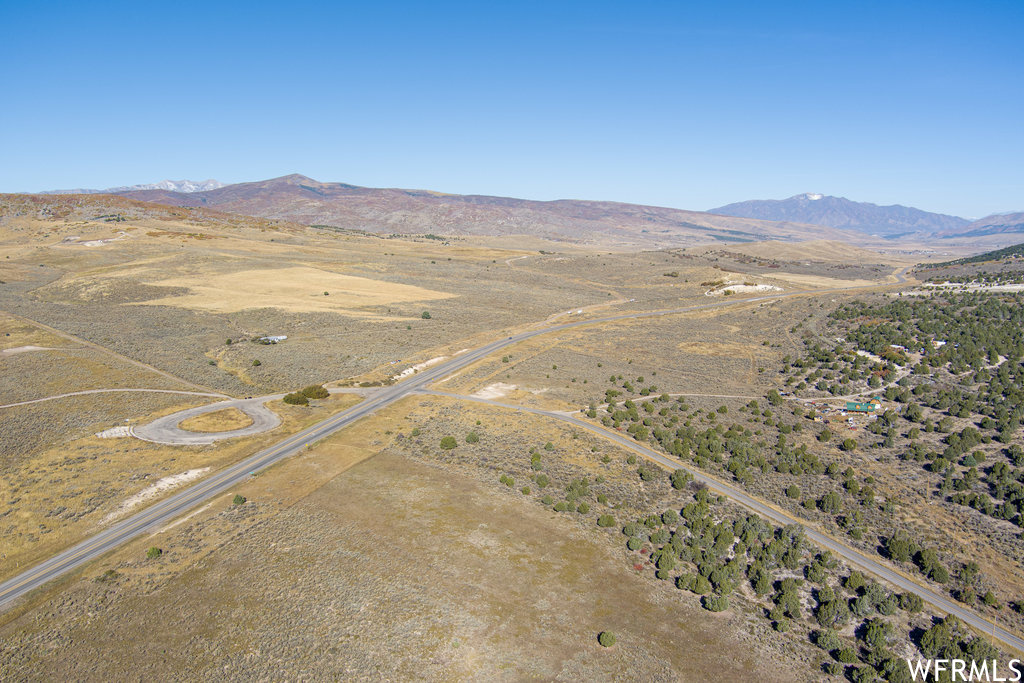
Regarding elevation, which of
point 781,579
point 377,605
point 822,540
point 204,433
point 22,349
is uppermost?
point 22,349

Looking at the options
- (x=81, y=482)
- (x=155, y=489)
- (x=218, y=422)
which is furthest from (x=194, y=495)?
(x=218, y=422)

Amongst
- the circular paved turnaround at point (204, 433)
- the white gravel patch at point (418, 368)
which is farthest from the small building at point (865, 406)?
the circular paved turnaround at point (204, 433)

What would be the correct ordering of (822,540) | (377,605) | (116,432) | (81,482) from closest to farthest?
1. (377,605)
2. (822,540)
3. (81,482)
4. (116,432)

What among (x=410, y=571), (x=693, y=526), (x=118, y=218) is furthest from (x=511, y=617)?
(x=118, y=218)

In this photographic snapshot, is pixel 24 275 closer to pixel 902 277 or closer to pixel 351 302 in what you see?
pixel 351 302

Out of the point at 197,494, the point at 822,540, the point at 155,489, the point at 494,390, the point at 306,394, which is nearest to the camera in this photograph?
the point at 822,540

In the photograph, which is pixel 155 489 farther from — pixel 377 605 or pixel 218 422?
pixel 377 605

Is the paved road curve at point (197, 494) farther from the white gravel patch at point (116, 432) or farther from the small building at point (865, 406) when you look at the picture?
the small building at point (865, 406)
